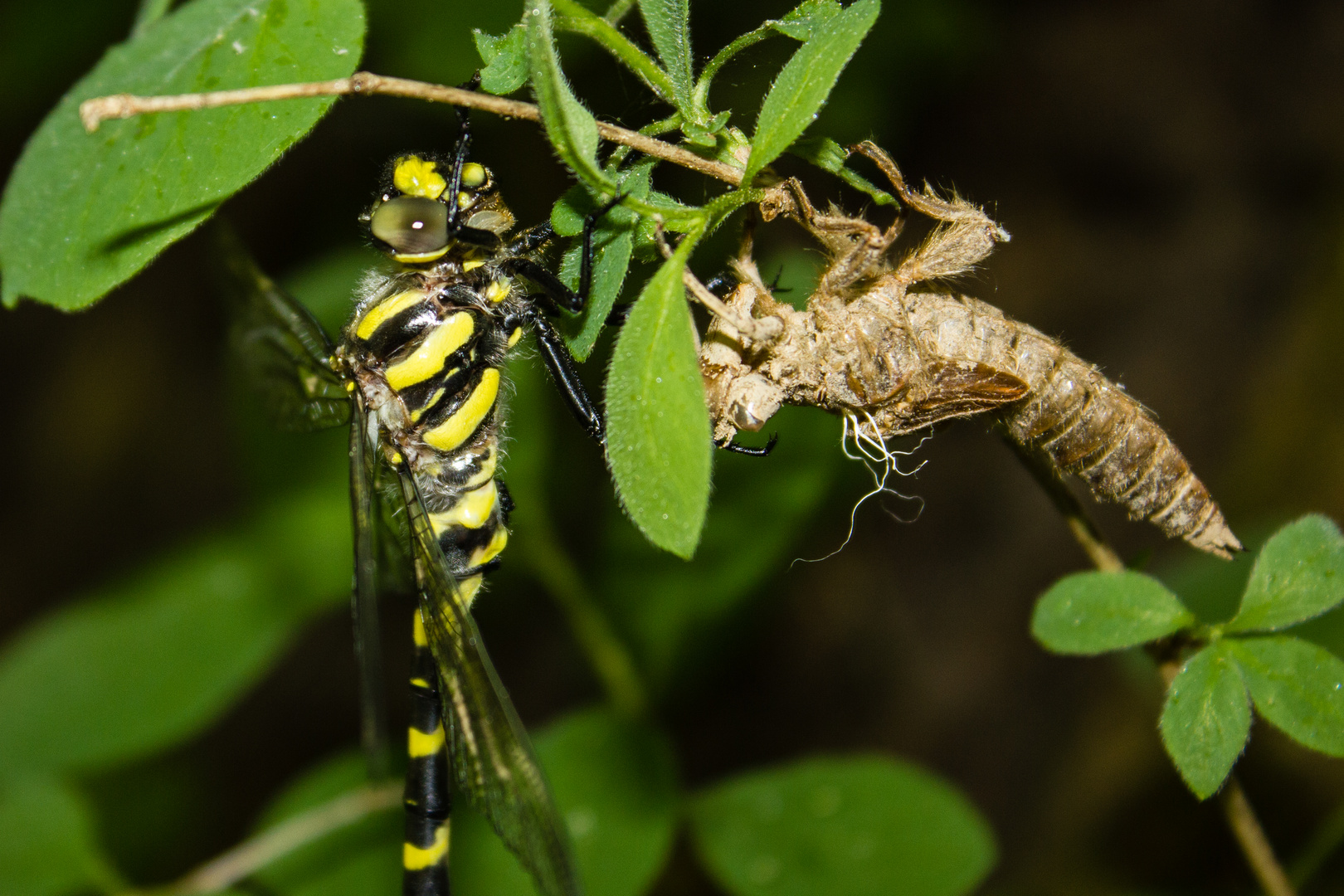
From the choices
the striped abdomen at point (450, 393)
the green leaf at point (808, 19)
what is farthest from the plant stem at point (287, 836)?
the green leaf at point (808, 19)

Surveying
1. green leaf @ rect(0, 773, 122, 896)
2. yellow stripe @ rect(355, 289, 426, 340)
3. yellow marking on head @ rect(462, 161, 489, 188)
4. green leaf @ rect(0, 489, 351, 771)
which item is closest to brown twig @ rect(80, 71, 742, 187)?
yellow marking on head @ rect(462, 161, 489, 188)

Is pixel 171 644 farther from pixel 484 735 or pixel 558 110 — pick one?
pixel 558 110

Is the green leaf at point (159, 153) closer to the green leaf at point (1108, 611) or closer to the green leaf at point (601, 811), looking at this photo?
the green leaf at point (1108, 611)

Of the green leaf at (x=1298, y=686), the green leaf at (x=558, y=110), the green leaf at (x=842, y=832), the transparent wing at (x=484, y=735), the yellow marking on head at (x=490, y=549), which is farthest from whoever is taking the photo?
the green leaf at (x=842, y=832)

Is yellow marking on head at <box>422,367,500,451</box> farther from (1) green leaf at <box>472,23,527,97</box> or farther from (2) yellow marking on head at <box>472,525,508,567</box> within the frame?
(1) green leaf at <box>472,23,527,97</box>

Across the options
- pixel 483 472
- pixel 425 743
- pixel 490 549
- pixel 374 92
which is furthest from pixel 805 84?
pixel 425 743

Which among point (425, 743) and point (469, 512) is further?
point (425, 743)
